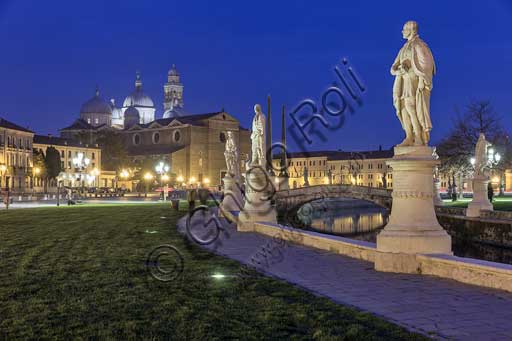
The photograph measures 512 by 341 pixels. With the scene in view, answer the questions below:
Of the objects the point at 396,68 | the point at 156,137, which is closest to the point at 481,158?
the point at 396,68

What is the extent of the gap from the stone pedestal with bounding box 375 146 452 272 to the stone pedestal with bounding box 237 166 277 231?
Answer: 8308mm

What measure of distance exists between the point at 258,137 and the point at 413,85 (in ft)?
31.6

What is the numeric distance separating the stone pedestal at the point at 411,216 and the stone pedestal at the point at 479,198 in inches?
695

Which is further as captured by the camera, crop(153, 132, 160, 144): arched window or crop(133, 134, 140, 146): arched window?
crop(133, 134, 140, 146): arched window

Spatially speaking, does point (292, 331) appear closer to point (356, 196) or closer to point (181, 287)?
point (181, 287)

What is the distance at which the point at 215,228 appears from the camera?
19250 mm

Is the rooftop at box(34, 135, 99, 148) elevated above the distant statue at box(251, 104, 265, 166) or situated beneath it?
elevated above

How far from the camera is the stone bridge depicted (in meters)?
47.0

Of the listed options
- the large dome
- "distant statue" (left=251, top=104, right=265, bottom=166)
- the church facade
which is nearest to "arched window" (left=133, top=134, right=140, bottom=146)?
the church facade

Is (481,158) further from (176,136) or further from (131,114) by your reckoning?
(131,114)

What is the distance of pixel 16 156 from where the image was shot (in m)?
87.7

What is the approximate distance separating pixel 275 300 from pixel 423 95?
15.1 ft

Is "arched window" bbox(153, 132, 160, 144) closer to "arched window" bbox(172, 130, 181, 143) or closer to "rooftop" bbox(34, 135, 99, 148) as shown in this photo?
"arched window" bbox(172, 130, 181, 143)

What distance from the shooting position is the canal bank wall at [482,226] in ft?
74.0
